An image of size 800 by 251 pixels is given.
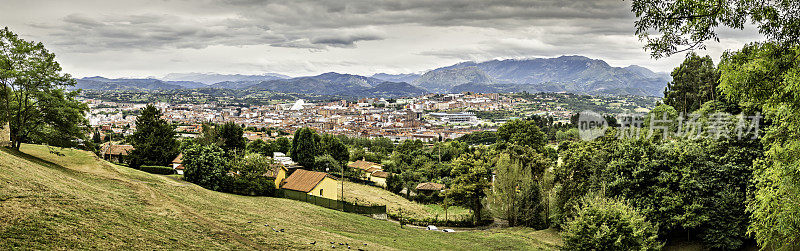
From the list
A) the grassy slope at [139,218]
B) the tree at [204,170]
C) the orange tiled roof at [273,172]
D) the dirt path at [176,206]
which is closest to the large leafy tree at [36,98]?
the grassy slope at [139,218]

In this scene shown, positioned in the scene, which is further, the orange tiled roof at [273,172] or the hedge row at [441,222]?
the orange tiled roof at [273,172]

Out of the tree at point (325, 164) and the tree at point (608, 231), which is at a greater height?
the tree at point (608, 231)

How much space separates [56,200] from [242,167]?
52.1 feet

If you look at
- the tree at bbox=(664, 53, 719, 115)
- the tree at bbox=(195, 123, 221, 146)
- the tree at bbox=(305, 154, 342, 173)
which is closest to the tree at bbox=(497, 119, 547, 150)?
the tree at bbox=(664, 53, 719, 115)

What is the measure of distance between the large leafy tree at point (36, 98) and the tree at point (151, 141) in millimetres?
12967

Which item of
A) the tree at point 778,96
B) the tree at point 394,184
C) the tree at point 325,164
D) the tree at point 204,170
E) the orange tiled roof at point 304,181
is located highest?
the tree at point 778,96

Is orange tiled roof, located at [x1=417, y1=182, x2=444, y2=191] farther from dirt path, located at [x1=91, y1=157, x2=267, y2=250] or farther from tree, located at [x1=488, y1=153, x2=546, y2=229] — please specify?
dirt path, located at [x1=91, y1=157, x2=267, y2=250]

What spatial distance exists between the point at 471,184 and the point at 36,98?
72.8 feet

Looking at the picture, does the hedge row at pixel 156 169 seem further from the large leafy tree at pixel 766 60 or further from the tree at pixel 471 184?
the large leafy tree at pixel 766 60

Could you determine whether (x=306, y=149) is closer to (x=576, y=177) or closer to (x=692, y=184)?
(x=576, y=177)

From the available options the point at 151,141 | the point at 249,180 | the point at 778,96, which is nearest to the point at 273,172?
the point at 249,180

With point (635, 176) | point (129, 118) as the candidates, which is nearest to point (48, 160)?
point (635, 176)

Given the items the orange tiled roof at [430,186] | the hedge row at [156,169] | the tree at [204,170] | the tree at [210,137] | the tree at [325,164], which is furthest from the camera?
the tree at [325,164]

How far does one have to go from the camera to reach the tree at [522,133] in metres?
39.3
